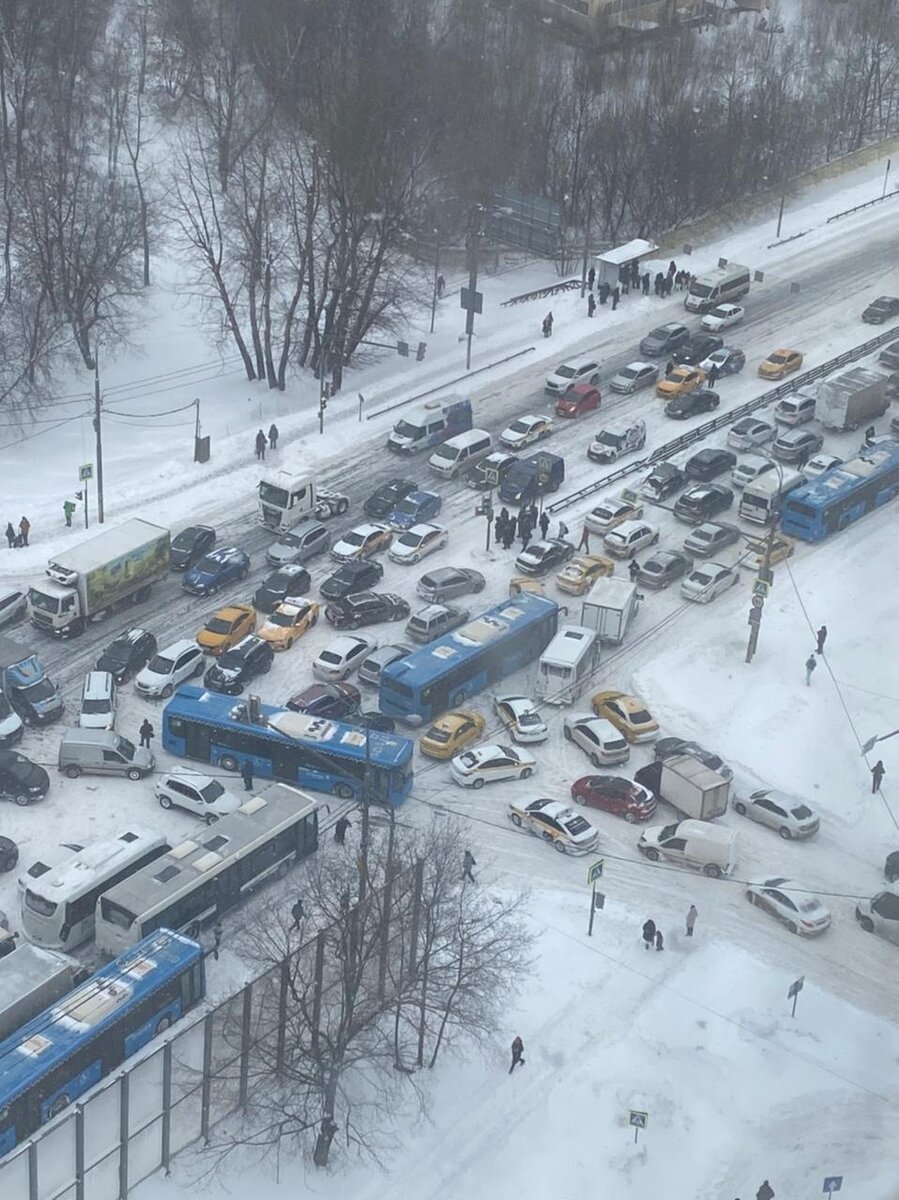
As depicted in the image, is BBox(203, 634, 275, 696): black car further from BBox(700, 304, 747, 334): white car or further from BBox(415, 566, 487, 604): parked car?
BBox(700, 304, 747, 334): white car

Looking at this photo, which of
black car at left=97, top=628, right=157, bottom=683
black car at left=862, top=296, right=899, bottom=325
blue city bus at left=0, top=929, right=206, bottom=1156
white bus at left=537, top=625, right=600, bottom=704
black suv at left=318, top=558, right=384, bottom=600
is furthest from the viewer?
black car at left=862, top=296, right=899, bottom=325

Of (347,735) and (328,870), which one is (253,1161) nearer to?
(328,870)

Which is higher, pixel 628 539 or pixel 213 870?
pixel 628 539

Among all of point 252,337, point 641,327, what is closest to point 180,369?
point 252,337

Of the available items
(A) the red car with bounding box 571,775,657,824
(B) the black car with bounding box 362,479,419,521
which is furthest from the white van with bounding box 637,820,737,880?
(B) the black car with bounding box 362,479,419,521

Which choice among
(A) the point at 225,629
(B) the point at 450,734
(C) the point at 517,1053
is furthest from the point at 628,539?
(C) the point at 517,1053

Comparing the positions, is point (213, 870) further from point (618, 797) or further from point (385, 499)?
point (385, 499)
